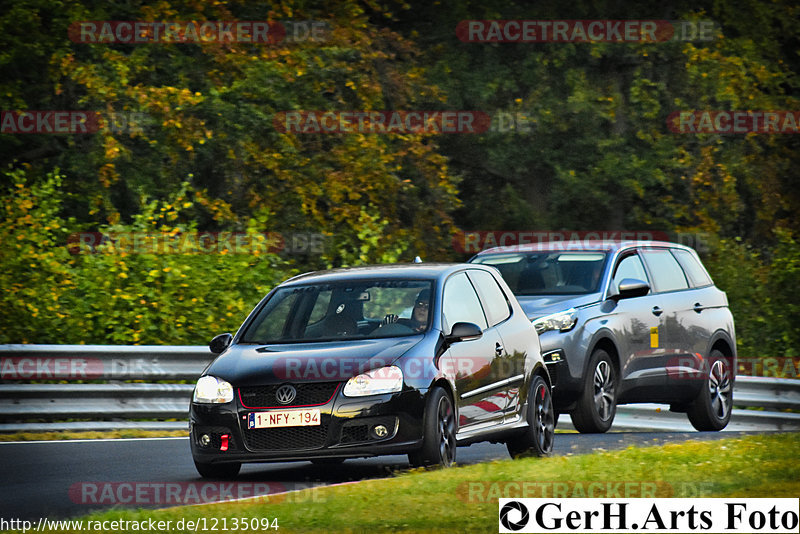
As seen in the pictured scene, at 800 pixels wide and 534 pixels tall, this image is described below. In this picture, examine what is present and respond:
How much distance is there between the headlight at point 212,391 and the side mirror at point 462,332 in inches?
67.0

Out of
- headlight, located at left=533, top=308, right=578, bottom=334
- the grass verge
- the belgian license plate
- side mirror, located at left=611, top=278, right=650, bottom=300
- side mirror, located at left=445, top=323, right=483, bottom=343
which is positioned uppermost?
side mirror, located at left=611, top=278, right=650, bottom=300

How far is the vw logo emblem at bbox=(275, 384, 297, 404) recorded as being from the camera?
10578 millimetres

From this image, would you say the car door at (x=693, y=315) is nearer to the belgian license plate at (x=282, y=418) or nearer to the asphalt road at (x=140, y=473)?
the asphalt road at (x=140, y=473)

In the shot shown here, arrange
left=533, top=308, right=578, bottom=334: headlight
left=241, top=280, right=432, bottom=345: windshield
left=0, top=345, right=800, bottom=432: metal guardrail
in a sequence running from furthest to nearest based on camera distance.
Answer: left=0, top=345, right=800, bottom=432: metal guardrail → left=533, top=308, right=578, bottom=334: headlight → left=241, top=280, right=432, bottom=345: windshield

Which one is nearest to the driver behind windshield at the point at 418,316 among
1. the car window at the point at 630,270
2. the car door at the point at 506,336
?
the car door at the point at 506,336

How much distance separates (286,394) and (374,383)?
24.6 inches

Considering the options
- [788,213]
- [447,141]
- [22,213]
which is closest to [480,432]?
[22,213]

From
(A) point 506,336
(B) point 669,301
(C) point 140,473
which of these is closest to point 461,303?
(A) point 506,336

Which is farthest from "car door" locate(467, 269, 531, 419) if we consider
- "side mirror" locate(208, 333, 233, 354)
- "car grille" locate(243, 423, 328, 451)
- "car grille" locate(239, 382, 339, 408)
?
"side mirror" locate(208, 333, 233, 354)

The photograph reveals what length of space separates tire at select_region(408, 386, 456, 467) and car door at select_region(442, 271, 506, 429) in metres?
0.22

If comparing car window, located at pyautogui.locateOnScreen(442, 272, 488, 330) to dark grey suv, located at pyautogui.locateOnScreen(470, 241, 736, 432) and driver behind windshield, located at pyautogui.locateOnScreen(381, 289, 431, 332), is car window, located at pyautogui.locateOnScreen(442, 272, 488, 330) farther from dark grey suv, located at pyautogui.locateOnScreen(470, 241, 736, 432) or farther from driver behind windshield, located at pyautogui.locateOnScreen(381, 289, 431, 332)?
dark grey suv, located at pyautogui.locateOnScreen(470, 241, 736, 432)

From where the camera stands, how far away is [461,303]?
12.0m

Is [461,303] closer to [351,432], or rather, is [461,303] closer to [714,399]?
[351,432]

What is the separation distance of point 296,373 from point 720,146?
72.7 feet
